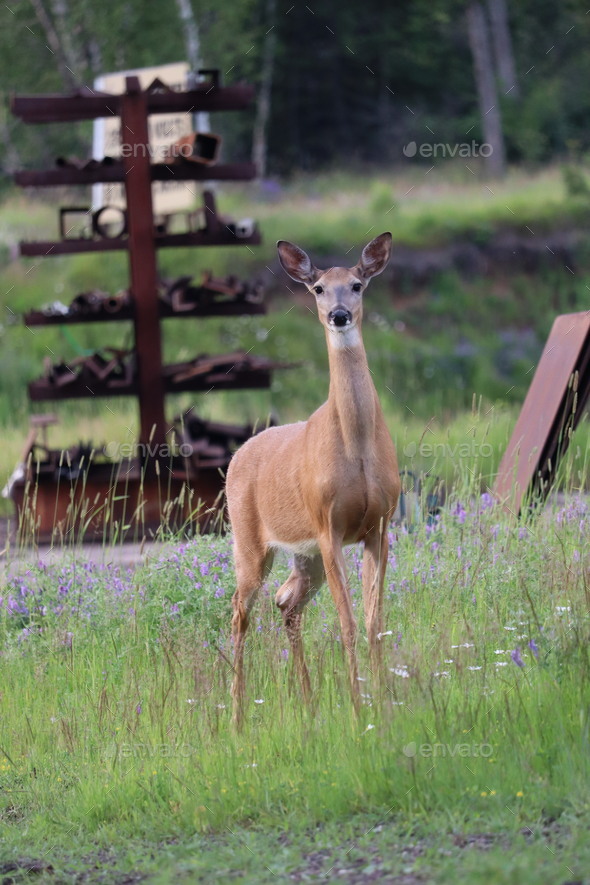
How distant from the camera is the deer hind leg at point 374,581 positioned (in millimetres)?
5559

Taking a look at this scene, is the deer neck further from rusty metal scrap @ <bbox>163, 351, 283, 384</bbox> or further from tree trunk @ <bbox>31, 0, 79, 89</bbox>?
tree trunk @ <bbox>31, 0, 79, 89</bbox>

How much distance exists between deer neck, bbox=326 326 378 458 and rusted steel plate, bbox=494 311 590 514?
272 cm

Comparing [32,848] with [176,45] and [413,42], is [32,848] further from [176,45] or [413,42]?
[413,42]

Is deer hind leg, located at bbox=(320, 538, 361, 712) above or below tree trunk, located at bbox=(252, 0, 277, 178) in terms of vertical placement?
below

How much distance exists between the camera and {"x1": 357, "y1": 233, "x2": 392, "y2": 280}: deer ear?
20.1ft

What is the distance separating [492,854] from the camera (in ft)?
13.1

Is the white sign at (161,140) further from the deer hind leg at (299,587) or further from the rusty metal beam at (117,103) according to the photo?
the deer hind leg at (299,587)

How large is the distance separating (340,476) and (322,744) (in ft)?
3.74

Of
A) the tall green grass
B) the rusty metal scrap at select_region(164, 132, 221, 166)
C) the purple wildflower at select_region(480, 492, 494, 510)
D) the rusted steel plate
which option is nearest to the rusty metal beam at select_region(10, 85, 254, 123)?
the rusty metal scrap at select_region(164, 132, 221, 166)

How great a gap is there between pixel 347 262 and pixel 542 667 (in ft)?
62.5

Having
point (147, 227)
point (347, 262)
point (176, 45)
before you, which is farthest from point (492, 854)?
point (176, 45)

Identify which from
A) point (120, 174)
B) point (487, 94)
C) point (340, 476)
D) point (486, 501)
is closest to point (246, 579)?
point (340, 476)

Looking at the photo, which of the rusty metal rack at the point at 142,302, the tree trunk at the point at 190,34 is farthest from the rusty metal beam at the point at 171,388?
the tree trunk at the point at 190,34

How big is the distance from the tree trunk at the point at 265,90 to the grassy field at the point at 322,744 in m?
27.7
